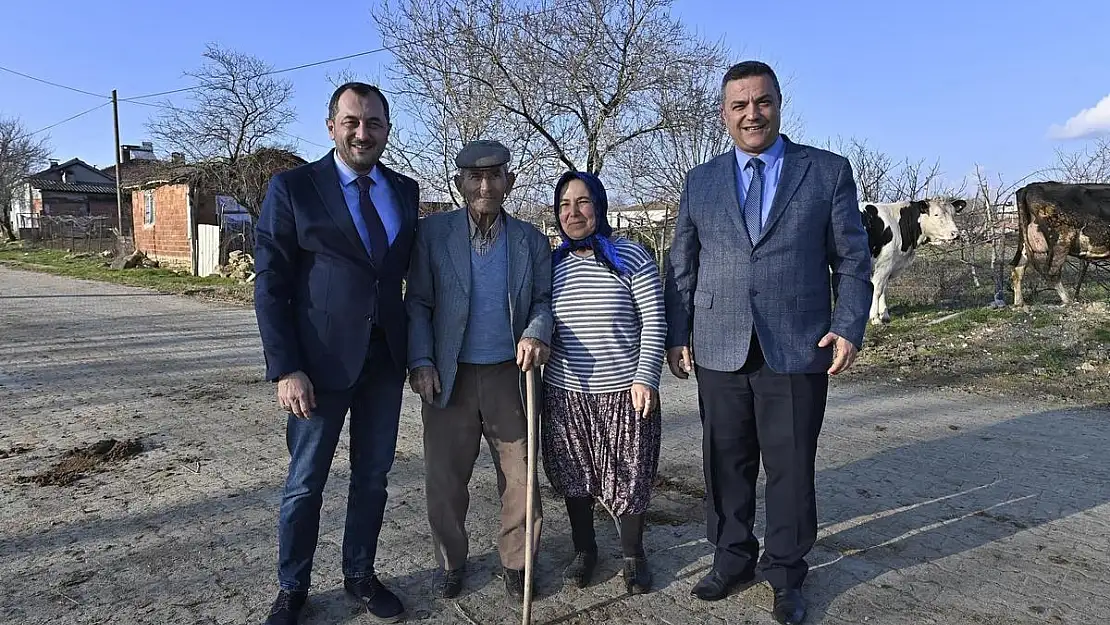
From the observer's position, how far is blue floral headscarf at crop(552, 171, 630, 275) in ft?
9.89

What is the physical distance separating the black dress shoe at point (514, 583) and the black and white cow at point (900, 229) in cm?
877

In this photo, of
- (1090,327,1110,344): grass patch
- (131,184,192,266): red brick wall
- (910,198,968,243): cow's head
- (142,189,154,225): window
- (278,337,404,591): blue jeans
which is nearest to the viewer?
(278,337,404,591): blue jeans

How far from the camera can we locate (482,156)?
2900mm

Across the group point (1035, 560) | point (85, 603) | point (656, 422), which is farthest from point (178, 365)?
point (1035, 560)

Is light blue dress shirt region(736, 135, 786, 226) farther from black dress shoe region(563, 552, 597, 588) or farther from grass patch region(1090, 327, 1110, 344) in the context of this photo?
grass patch region(1090, 327, 1110, 344)

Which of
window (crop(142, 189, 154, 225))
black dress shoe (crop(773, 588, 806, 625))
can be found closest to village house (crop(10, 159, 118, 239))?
window (crop(142, 189, 154, 225))

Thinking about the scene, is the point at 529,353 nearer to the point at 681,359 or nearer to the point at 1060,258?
the point at 681,359

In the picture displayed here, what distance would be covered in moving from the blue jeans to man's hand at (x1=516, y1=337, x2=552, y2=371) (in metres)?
0.52

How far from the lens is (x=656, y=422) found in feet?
10.3

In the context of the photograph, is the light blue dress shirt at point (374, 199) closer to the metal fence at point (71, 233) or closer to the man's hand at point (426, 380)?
the man's hand at point (426, 380)

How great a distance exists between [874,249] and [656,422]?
884 centimetres

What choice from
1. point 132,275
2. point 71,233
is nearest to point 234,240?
point 132,275

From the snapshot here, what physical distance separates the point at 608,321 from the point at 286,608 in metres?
1.66

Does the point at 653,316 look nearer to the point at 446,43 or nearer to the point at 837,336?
→ the point at 837,336
